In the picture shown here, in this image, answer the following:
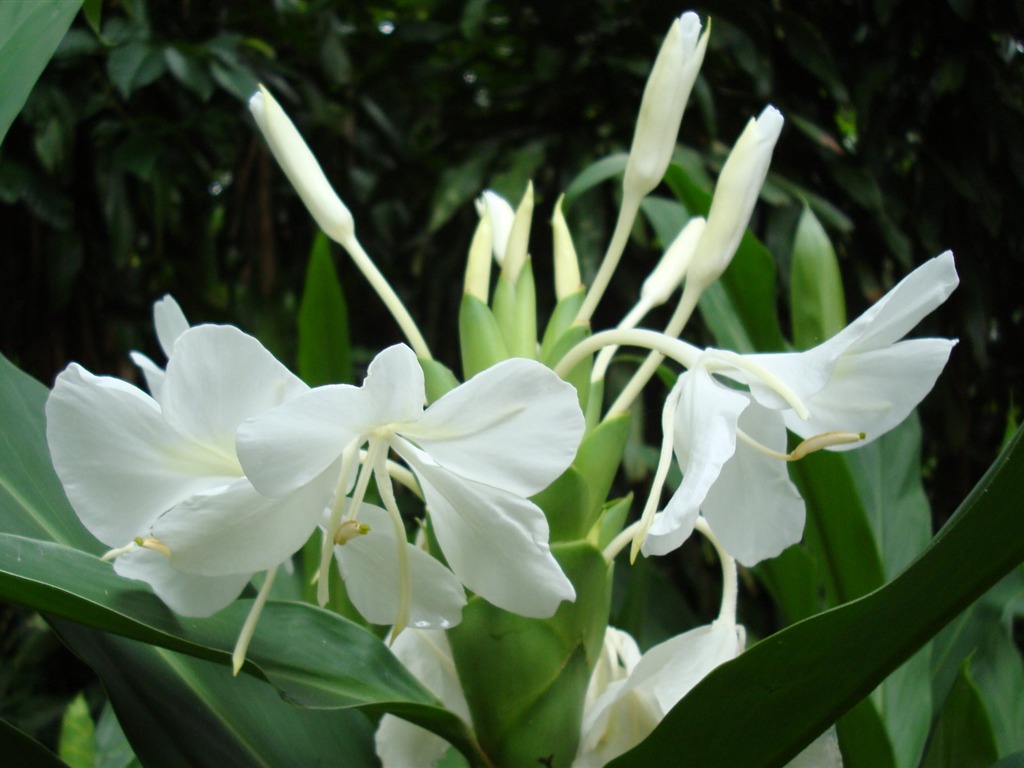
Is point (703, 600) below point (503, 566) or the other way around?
below

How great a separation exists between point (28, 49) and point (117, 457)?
23 cm

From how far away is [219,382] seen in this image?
1.17 feet

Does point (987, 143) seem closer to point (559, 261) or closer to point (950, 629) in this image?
point (950, 629)

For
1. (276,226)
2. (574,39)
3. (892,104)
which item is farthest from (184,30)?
(892,104)

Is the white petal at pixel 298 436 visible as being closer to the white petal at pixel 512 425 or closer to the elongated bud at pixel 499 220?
the white petal at pixel 512 425

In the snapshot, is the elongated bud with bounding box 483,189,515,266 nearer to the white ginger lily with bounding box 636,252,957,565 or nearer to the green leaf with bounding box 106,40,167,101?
the white ginger lily with bounding box 636,252,957,565

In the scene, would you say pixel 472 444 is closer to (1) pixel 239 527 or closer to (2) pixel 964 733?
(1) pixel 239 527

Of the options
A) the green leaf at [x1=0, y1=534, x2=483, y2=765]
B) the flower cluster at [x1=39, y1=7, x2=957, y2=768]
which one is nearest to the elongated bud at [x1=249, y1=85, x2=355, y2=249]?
the flower cluster at [x1=39, y1=7, x2=957, y2=768]

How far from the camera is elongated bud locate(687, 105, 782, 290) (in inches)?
17.7

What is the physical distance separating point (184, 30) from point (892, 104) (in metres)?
1.24

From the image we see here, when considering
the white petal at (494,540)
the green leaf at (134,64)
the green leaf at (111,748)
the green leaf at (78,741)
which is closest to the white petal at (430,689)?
the white petal at (494,540)

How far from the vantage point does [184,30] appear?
1623 millimetres

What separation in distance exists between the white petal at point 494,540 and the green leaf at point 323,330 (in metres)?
0.37

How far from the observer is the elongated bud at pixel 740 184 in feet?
1.47
